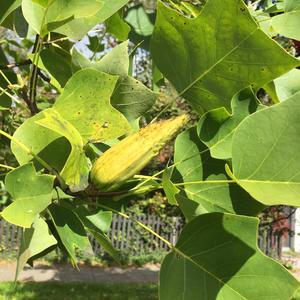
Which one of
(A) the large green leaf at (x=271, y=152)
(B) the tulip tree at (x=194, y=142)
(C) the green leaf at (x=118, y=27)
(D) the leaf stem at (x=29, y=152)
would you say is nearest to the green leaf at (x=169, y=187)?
(B) the tulip tree at (x=194, y=142)

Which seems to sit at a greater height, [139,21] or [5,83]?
[139,21]

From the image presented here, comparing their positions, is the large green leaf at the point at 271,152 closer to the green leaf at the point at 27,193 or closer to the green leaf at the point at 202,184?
the green leaf at the point at 202,184

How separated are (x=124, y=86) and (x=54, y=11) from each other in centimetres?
19

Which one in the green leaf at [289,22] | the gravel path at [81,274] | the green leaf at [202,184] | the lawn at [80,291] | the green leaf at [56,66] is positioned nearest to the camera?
the green leaf at [202,184]

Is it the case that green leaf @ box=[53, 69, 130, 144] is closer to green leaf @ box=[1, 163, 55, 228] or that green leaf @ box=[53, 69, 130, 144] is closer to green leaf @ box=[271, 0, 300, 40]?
green leaf @ box=[1, 163, 55, 228]

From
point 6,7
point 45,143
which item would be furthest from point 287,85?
point 6,7

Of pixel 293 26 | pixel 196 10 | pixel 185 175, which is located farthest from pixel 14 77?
pixel 293 26

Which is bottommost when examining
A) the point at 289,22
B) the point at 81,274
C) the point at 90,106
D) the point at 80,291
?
the point at 81,274

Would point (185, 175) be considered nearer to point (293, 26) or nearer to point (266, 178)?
point (266, 178)

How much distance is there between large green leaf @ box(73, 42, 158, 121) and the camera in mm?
984

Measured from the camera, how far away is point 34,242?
36.9 inches

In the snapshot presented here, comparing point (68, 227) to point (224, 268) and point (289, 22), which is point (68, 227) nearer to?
point (224, 268)

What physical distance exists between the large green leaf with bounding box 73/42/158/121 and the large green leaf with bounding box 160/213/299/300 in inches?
11.6

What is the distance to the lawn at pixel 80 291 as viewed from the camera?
21.2 feet
